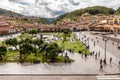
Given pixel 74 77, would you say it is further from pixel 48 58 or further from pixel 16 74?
pixel 48 58

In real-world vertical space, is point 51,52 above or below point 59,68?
above

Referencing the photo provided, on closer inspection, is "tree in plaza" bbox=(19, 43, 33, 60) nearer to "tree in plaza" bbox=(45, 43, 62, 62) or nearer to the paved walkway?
"tree in plaza" bbox=(45, 43, 62, 62)

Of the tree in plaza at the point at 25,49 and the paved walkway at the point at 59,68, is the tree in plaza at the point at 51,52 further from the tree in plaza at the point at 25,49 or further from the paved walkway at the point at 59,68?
the tree in plaza at the point at 25,49

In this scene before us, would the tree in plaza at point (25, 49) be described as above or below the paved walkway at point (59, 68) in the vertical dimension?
above

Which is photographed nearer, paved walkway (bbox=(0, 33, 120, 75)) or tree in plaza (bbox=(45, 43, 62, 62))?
paved walkway (bbox=(0, 33, 120, 75))

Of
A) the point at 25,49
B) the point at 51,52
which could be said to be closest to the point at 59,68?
the point at 51,52

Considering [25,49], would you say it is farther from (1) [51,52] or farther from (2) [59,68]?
(2) [59,68]

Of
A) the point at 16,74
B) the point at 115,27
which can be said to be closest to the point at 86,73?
the point at 16,74

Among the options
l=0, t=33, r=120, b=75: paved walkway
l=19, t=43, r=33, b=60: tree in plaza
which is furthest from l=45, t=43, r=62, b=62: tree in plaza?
l=19, t=43, r=33, b=60: tree in plaza

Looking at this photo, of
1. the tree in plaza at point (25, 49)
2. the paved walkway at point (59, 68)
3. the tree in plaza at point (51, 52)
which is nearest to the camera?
the paved walkway at point (59, 68)

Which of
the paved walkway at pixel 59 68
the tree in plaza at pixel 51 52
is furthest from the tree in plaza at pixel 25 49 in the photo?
the paved walkway at pixel 59 68

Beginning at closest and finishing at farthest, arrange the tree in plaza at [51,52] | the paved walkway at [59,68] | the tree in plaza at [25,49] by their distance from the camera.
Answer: the paved walkway at [59,68] < the tree in plaza at [51,52] < the tree in plaza at [25,49]
